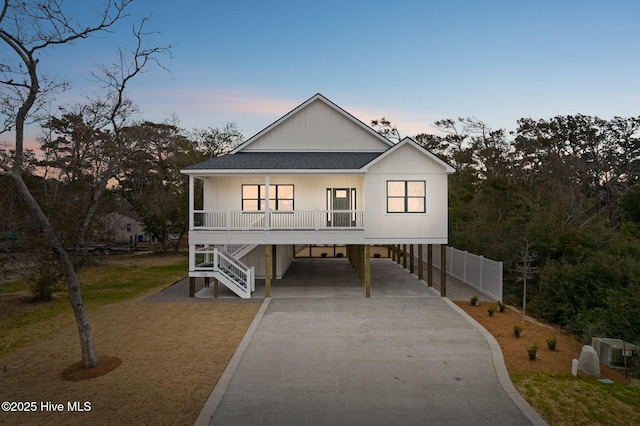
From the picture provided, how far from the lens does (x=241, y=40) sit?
23.8 m

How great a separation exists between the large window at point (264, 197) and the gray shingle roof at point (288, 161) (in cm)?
148

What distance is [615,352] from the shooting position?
10922 mm

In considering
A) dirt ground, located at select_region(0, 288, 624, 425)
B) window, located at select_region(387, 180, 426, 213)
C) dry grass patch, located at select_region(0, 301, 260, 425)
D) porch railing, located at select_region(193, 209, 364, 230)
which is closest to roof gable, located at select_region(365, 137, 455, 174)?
window, located at select_region(387, 180, 426, 213)

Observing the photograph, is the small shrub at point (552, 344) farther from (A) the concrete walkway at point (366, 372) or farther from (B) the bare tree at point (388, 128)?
(B) the bare tree at point (388, 128)

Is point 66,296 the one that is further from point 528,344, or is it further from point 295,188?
point 528,344

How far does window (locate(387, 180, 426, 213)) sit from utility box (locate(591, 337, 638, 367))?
29.5ft

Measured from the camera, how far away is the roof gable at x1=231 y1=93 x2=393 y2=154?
73.4 feet

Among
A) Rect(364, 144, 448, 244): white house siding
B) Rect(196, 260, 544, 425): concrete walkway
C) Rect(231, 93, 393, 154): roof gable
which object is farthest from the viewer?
Rect(231, 93, 393, 154): roof gable

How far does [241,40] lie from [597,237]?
22096 millimetres

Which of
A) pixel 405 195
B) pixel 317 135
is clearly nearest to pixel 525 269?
pixel 405 195

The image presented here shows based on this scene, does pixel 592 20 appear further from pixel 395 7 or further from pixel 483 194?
pixel 483 194

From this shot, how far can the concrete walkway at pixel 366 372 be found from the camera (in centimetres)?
761

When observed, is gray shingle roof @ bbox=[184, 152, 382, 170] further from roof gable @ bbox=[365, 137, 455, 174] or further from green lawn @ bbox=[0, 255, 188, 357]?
green lawn @ bbox=[0, 255, 188, 357]

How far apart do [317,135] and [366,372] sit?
49.8ft
